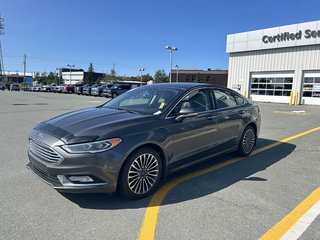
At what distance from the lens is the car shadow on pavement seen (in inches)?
129

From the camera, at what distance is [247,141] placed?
5402mm

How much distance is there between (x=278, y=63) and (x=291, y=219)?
25.0 metres

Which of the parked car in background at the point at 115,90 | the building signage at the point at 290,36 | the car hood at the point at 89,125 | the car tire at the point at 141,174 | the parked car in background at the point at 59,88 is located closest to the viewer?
the car hood at the point at 89,125

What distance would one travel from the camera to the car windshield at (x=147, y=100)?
154 inches

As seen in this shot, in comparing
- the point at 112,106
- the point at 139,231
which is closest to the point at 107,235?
the point at 139,231

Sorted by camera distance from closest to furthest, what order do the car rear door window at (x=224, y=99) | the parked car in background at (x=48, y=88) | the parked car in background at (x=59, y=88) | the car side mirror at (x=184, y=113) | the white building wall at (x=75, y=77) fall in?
the car side mirror at (x=184, y=113)
the car rear door window at (x=224, y=99)
the parked car in background at (x=59, y=88)
the parked car in background at (x=48, y=88)
the white building wall at (x=75, y=77)

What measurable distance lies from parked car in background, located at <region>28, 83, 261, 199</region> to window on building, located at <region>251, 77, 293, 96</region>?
22.5 metres

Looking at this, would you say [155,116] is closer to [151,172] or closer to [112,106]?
[151,172]

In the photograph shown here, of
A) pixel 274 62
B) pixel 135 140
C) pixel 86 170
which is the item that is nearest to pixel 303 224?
pixel 135 140

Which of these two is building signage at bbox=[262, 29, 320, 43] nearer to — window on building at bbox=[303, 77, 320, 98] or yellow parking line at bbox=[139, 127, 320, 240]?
window on building at bbox=[303, 77, 320, 98]

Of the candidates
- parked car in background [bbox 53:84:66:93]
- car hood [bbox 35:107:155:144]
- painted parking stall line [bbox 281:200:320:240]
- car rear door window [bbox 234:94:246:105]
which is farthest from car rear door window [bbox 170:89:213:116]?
parked car in background [bbox 53:84:66:93]

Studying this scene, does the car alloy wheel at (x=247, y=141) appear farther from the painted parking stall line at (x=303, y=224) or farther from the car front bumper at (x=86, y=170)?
the car front bumper at (x=86, y=170)

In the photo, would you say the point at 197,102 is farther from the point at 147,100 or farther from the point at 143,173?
the point at 143,173

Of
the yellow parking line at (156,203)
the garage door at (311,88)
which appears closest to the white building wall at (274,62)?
the garage door at (311,88)
